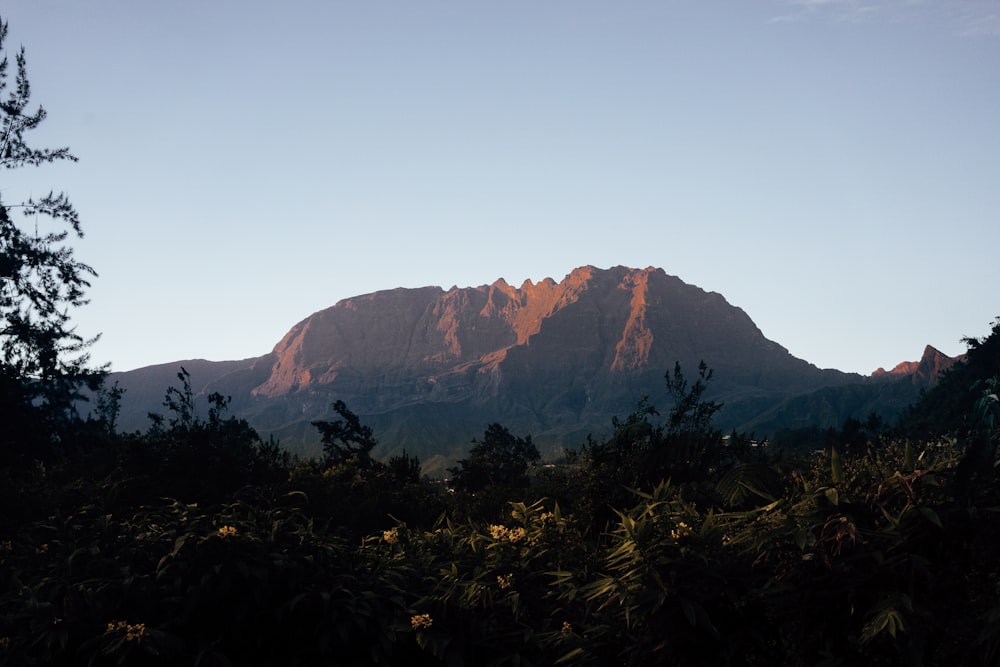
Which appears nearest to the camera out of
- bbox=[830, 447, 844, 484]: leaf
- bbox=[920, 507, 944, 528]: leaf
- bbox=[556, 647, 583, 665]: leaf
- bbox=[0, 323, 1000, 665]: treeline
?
bbox=[920, 507, 944, 528]: leaf

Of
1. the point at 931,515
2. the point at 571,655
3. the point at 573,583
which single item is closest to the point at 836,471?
the point at 931,515

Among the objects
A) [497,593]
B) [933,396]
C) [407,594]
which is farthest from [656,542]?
[933,396]

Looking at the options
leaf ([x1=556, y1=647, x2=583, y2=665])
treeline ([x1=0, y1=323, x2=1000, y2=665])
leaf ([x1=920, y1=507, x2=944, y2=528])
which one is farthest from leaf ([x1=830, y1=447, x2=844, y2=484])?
leaf ([x1=556, y1=647, x2=583, y2=665])

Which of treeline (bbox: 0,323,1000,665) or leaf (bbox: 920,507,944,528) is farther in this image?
treeline (bbox: 0,323,1000,665)

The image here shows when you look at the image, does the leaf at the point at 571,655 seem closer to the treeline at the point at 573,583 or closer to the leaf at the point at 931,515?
the treeline at the point at 573,583

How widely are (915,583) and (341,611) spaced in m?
3.86

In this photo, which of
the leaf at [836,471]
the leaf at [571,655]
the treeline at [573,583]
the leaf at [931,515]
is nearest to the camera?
the leaf at [931,515]

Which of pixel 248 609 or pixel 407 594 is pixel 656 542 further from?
pixel 248 609

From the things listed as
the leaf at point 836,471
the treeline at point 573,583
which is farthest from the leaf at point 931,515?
the leaf at point 836,471

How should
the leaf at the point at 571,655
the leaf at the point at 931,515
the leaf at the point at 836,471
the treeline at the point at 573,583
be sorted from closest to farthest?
the leaf at the point at 931,515, the treeline at the point at 573,583, the leaf at the point at 571,655, the leaf at the point at 836,471

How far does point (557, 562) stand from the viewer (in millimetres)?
6777

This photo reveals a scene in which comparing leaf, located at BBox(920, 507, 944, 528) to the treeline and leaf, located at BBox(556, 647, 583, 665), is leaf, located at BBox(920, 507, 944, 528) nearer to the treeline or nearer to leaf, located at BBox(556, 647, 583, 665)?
the treeline

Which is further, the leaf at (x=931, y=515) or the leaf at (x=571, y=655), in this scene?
the leaf at (x=571, y=655)

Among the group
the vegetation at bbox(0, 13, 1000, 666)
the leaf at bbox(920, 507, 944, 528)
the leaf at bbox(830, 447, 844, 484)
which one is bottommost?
the vegetation at bbox(0, 13, 1000, 666)
